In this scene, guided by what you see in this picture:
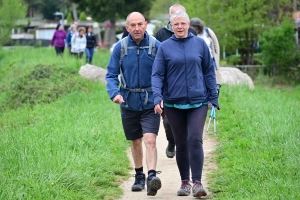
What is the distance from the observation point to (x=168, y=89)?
7164mm

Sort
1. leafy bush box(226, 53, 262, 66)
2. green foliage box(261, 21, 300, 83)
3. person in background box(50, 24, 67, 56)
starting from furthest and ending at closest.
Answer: leafy bush box(226, 53, 262, 66), green foliage box(261, 21, 300, 83), person in background box(50, 24, 67, 56)

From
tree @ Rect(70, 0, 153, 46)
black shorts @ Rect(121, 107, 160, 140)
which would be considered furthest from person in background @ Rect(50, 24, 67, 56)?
black shorts @ Rect(121, 107, 160, 140)

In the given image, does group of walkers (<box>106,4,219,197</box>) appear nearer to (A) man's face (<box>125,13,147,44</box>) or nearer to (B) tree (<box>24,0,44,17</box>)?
(A) man's face (<box>125,13,147,44</box>)

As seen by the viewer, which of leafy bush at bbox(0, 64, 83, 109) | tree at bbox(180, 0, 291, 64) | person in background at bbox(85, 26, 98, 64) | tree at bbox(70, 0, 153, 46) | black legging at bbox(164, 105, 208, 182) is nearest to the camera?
black legging at bbox(164, 105, 208, 182)

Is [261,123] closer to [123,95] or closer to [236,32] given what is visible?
[123,95]

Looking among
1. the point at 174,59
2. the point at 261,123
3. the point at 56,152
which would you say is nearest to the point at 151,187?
the point at 174,59

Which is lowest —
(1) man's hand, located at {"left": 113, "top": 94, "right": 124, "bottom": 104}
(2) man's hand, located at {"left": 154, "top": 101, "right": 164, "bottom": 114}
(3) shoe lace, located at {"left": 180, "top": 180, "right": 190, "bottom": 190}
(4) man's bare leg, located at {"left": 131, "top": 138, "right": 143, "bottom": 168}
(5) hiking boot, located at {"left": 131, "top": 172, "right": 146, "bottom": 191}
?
(5) hiking boot, located at {"left": 131, "top": 172, "right": 146, "bottom": 191}

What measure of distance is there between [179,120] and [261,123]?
4.08 meters

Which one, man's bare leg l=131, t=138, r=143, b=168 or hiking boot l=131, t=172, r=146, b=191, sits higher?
man's bare leg l=131, t=138, r=143, b=168

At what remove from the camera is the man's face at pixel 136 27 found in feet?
24.2

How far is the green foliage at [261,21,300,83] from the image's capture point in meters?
31.2

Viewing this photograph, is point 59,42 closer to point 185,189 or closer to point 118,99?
point 118,99

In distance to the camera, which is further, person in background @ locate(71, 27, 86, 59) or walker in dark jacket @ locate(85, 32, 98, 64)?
person in background @ locate(71, 27, 86, 59)

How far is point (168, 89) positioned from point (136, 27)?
785 millimetres
